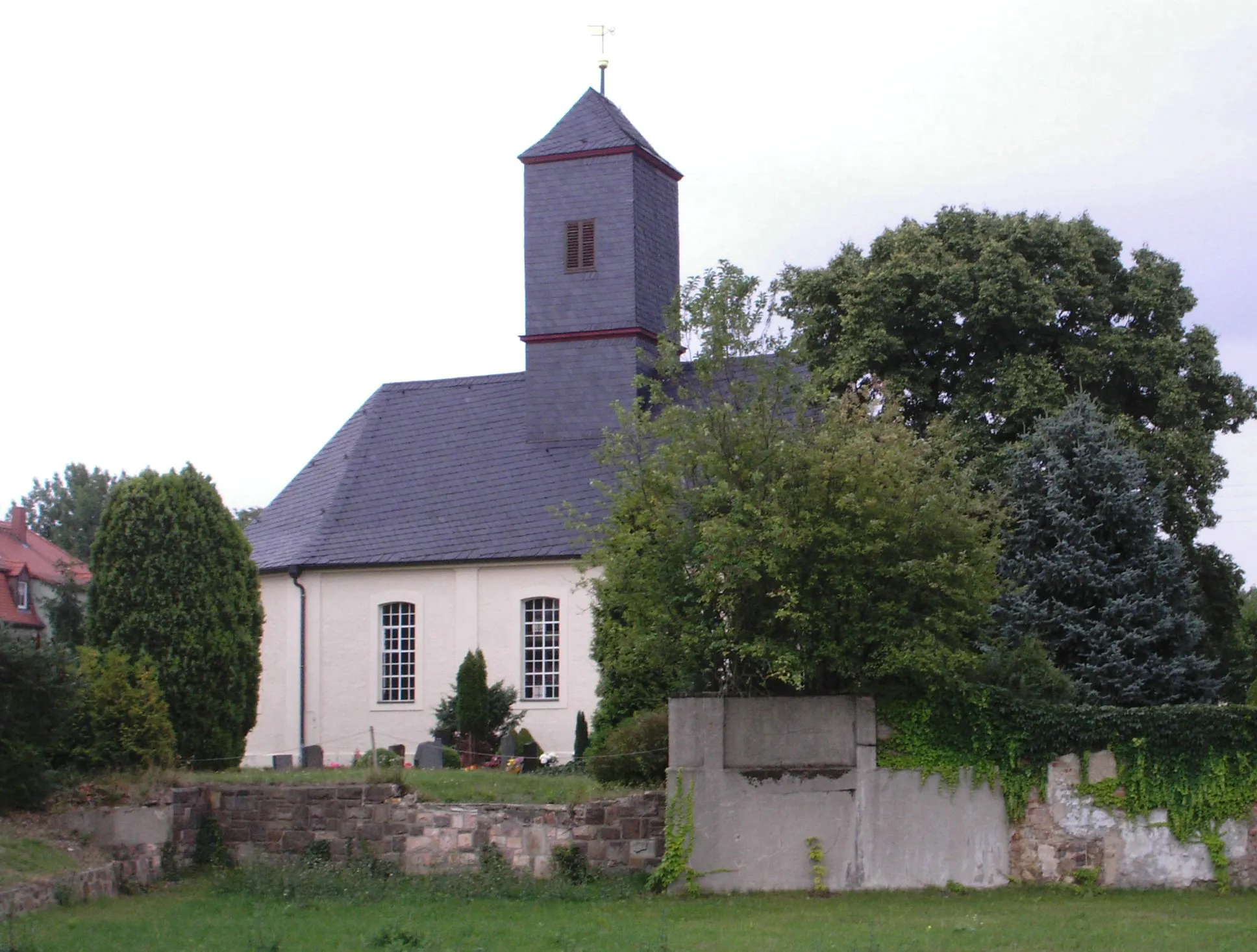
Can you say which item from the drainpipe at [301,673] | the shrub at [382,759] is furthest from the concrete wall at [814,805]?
the drainpipe at [301,673]

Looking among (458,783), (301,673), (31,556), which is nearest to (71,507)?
(31,556)

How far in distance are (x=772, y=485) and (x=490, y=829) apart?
4842mm

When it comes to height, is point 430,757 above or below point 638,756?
below

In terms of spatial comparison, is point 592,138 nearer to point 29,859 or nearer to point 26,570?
point 29,859

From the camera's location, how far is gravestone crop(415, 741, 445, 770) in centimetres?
2217

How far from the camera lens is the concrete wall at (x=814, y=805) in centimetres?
1504

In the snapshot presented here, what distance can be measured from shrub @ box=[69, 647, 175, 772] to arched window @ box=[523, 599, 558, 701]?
405 inches

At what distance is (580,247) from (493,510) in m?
5.74

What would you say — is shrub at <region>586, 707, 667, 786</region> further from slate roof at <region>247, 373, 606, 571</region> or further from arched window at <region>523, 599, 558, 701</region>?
arched window at <region>523, 599, 558, 701</region>

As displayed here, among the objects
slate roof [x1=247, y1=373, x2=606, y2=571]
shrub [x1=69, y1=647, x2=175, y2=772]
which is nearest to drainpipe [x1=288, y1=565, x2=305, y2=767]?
slate roof [x1=247, y1=373, x2=606, y2=571]

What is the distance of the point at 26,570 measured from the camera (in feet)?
166

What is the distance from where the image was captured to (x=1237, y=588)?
Answer: 2727 cm

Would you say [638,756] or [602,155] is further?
[602,155]

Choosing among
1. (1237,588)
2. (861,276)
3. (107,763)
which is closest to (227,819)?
(107,763)
